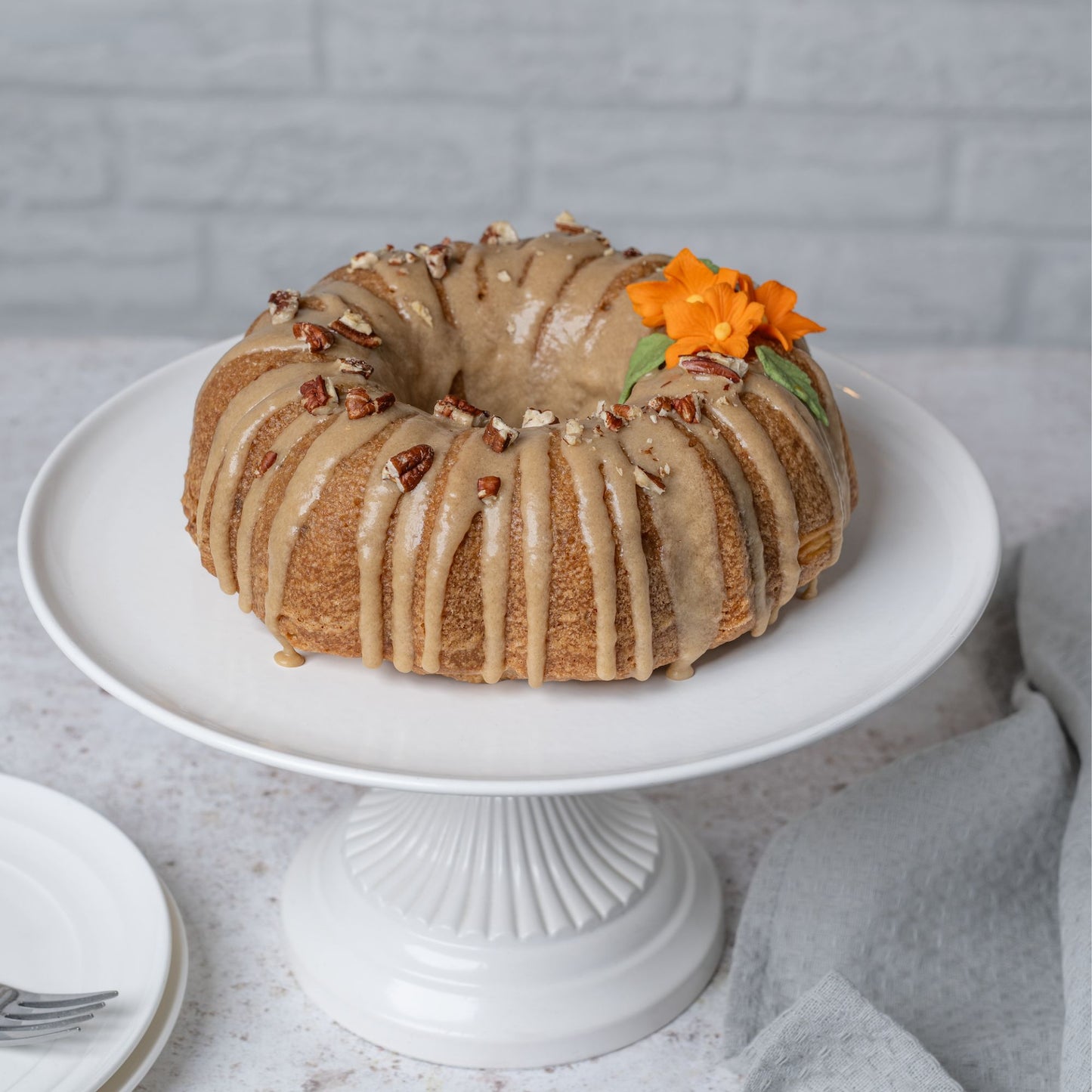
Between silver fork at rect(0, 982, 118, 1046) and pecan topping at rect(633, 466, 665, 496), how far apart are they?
28.0 inches

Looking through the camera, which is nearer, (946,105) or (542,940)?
(542,940)

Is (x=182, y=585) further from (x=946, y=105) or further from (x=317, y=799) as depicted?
(x=946, y=105)

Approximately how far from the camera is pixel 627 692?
1365 mm

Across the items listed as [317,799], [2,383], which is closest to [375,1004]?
[317,799]

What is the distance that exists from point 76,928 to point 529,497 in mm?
701

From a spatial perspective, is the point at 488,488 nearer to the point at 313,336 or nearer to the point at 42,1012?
the point at 313,336

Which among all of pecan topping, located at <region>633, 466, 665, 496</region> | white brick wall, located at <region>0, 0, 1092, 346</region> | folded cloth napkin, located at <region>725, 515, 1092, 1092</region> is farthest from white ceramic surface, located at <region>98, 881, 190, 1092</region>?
white brick wall, located at <region>0, 0, 1092, 346</region>

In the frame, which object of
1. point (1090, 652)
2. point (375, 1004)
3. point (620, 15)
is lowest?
point (375, 1004)

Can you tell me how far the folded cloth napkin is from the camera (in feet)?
4.69

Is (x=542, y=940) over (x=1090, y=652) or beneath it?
beneath

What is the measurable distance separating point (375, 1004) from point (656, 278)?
0.84m

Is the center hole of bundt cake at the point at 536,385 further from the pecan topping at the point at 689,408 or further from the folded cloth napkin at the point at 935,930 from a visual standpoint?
the folded cloth napkin at the point at 935,930

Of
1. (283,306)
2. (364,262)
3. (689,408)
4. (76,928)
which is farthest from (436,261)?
(76,928)

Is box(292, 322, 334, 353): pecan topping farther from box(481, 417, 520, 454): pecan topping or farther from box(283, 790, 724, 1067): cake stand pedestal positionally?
box(283, 790, 724, 1067): cake stand pedestal
